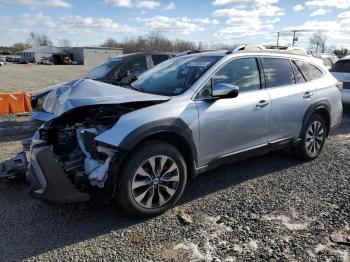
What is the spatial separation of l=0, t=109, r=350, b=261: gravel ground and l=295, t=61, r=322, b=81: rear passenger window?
5.16ft

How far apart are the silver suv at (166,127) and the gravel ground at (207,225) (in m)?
0.34

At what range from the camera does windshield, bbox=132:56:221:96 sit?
4219 millimetres

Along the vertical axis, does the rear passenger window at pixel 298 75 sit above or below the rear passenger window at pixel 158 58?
below

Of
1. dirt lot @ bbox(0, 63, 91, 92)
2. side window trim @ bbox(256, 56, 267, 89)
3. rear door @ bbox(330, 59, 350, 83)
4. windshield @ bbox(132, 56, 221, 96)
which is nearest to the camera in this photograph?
windshield @ bbox(132, 56, 221, 96)

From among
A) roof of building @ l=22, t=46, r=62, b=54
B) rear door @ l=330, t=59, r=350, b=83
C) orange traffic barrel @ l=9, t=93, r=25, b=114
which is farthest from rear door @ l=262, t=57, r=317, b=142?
roof of building @ l=22, t=46, r=62, b=54

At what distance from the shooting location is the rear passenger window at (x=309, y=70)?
5430 mm

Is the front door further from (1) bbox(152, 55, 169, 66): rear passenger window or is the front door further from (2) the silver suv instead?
(1) bbox(152, 55, 169, 66): rear passenger window

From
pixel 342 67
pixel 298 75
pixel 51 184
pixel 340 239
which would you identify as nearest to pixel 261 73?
pixel 298 75

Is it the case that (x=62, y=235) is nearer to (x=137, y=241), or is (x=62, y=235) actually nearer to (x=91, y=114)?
(x=137, y=241)

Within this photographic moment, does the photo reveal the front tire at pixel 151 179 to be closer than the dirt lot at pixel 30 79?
Yes

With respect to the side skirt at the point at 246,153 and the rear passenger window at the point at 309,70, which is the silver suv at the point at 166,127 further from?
the rear passenger window at the point at 309,70

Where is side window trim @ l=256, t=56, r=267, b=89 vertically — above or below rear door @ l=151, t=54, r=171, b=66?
below

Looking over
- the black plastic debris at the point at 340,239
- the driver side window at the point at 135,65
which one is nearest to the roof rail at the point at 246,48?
the black plastic debris at the point at 340,239

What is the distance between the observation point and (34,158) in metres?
3.60
